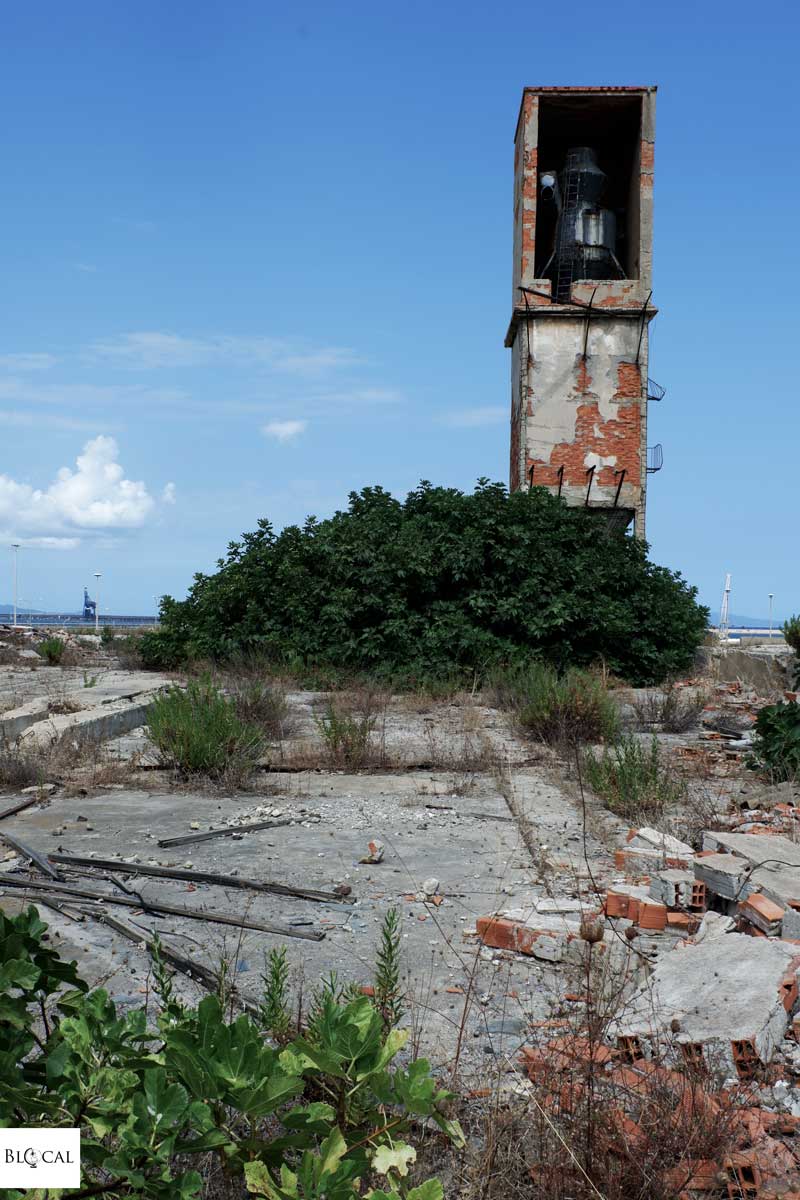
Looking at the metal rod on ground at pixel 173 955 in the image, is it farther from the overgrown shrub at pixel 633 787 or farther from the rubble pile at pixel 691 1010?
the overgrown shrub at pixel 633 787

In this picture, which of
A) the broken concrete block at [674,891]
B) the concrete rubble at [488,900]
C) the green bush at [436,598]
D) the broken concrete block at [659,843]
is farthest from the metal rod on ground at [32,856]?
the green bush at [436,598]

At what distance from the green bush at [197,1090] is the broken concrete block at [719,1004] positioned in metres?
1.18

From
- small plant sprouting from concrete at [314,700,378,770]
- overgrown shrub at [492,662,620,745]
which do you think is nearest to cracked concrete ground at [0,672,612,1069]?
small plant sprouting from concrete at [314,700,378,770]

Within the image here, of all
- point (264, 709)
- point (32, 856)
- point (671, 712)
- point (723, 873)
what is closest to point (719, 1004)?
point (723, 873)

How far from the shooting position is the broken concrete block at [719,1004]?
277cm

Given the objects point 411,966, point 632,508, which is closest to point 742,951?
point 411,966

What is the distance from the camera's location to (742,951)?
3.40 metres

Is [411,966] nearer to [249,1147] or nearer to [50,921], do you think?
[50,921]

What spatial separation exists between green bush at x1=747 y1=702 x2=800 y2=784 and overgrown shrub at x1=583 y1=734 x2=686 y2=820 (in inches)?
33.7

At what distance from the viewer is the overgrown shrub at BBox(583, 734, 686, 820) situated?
631cm

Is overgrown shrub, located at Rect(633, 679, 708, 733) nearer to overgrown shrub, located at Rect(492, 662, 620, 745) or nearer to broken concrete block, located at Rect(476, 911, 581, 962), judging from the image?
overgrown shrub, located at Rect(492, 662, 620, 745)

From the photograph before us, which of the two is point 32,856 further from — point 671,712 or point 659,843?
point 671,712

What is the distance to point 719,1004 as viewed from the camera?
9.84 feet

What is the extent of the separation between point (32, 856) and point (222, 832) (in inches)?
43.0
